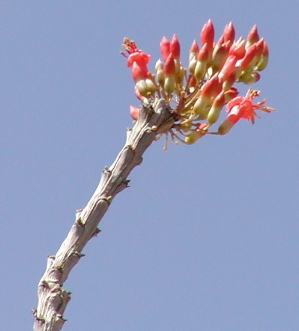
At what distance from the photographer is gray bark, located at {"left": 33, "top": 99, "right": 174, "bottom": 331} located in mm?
3375

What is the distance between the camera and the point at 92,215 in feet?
12.0

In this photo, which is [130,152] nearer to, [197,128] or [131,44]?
[197,128]

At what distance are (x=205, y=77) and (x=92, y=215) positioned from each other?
1254 millimetres

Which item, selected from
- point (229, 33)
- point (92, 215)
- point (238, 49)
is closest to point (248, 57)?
point (238, 49)

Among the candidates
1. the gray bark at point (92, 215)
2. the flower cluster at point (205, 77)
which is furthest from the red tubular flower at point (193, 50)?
the gray bark at point (92, 215)

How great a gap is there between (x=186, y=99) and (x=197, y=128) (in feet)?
0.62

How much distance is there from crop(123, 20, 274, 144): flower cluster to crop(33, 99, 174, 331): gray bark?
16 centimetres

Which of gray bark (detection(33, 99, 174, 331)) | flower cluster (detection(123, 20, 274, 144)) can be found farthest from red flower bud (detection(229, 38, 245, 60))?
gray bark (detection(33, 99, 174, 331))

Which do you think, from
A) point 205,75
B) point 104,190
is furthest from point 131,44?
point 104,190

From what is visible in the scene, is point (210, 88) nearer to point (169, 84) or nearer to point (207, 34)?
point (169, 84)

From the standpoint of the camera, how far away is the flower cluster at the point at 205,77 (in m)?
4.07

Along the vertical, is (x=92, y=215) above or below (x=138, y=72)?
below

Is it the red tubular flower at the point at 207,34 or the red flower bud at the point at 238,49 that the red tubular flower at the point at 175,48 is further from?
the red flower bud at the point at 238,49

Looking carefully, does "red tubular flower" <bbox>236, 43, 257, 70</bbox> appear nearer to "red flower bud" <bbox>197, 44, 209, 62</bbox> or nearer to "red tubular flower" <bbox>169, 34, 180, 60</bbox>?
"red flower bud" <bbox>197, 44, 209, 62</bbox>
